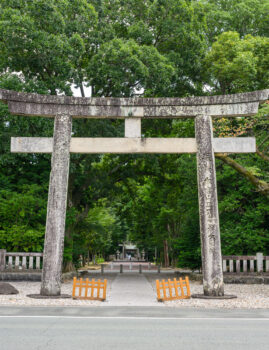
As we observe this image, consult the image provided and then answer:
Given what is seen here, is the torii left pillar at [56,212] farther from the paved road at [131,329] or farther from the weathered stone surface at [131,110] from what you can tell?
the paved road at [131,329]

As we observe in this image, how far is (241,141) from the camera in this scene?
12.5 m

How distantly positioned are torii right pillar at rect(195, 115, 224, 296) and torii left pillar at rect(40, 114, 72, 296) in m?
4.13

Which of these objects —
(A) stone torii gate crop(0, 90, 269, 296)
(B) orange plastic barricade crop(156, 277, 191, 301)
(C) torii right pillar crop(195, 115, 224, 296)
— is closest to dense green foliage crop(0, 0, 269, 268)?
(A) stone torii gate crop(0, 90, 269, 296)

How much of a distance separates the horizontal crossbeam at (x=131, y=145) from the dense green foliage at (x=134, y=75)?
3.50 meters

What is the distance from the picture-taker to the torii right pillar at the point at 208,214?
11.7 m

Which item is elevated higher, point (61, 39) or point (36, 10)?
point (36, 10)

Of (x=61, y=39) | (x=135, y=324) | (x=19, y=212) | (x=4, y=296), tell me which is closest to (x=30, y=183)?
(x=19, y=212)

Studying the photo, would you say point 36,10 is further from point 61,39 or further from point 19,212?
point 19,212

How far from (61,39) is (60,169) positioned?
7376mm

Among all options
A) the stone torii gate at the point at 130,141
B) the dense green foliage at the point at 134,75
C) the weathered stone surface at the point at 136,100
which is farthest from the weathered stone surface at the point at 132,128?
the dense green foliage at the point at 134,75

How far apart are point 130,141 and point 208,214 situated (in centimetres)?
330

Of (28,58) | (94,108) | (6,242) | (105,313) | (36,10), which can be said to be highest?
(36,10)

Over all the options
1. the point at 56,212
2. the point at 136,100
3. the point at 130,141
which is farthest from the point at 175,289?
the point at 136,100

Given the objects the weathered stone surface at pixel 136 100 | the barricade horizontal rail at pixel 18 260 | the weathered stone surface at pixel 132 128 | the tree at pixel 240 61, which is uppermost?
the tree at pixel 240 61
